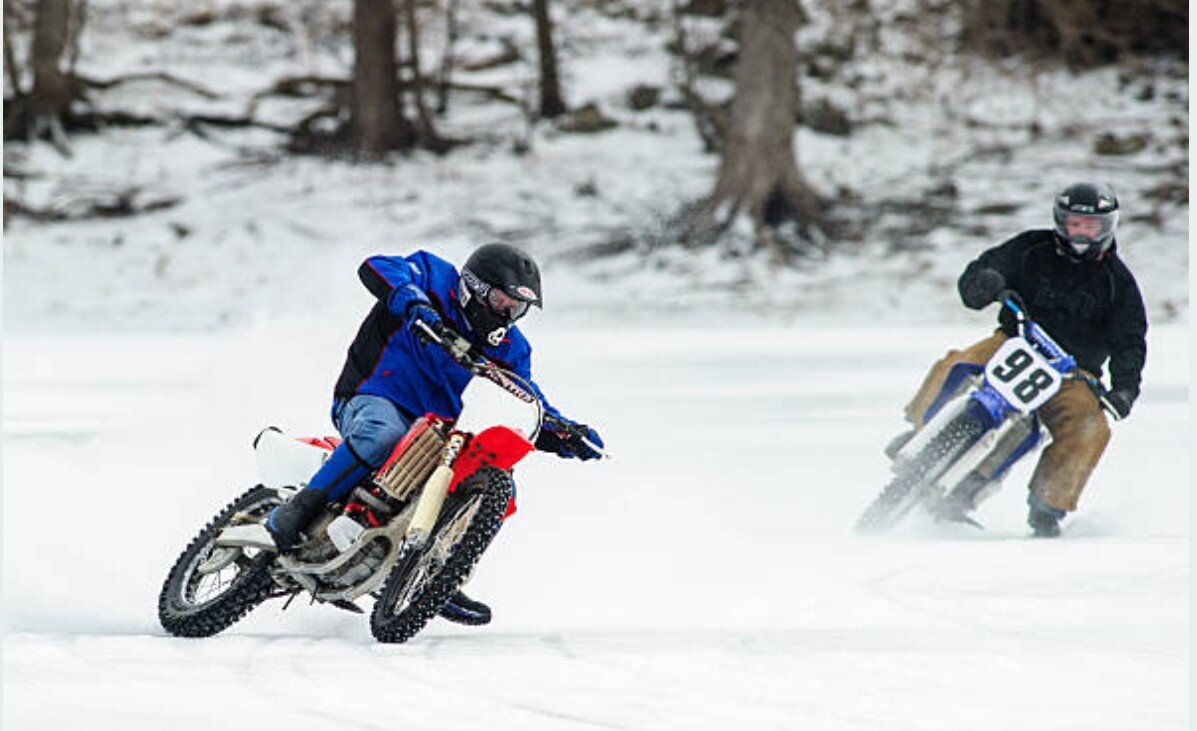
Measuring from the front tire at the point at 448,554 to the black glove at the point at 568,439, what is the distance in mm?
290

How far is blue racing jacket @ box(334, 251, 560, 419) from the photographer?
6.69 m

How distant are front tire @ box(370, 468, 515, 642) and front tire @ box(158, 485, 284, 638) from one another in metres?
0.54

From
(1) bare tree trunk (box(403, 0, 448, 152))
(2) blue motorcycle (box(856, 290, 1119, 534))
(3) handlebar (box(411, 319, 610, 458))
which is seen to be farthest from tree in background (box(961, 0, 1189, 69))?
(3) handlebar (box(411, 319, 610, 458))

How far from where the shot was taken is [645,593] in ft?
25.9

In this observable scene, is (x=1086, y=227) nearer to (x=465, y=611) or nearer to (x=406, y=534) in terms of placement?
(x=465, y=611)

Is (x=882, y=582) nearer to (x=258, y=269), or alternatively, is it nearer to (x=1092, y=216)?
(x=1092, y=216)

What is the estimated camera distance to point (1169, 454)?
12.2 m

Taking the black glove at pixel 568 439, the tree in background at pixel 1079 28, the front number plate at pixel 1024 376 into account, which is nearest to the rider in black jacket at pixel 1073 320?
the front number plate at pixel 1024 376

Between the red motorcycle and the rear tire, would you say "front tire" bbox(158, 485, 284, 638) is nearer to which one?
the red motorcycle

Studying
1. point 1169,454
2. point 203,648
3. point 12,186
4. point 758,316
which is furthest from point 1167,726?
point 12,186

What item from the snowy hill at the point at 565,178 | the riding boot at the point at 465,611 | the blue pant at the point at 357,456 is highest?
the blue pant at the point at 357,456

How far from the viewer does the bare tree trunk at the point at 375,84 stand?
27.2m

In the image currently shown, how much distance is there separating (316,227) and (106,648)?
19.9 m

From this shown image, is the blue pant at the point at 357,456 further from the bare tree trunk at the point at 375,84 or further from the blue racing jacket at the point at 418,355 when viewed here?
the bare tree trunk at the point at 375,84
